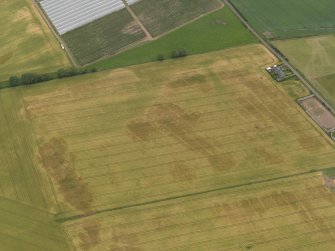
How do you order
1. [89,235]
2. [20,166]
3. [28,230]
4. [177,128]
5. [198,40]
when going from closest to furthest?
[89,235] < [28,230] < [20,166] < [177,128] < [198,40]

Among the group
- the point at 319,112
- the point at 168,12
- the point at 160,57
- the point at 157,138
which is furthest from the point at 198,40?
the point at 319,112

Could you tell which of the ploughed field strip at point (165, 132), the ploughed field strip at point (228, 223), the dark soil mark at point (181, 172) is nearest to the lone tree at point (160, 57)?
the ploughed field strip at point (165, 132)

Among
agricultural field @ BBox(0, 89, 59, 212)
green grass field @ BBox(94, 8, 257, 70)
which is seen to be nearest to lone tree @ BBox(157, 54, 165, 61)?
green grass field @ BBox(94, 8, 257, 70)

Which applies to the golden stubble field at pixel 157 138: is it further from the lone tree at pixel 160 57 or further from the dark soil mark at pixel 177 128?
the lone tree at pixel 160 57

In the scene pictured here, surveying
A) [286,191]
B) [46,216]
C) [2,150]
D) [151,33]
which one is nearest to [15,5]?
[151,33]

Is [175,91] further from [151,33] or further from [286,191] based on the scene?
[286,191]

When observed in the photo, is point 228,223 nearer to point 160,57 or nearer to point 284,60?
point 160,57

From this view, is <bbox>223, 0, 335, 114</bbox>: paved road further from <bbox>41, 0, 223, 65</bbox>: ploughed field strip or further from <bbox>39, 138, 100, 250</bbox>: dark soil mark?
<bbox>39, 138, 100, 250</bbox>: dark soil mark
